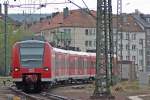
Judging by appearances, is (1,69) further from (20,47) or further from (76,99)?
(76,99)

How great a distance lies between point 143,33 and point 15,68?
116m

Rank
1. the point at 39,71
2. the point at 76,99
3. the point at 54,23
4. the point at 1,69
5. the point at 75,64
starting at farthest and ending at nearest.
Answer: the point at 54,23 < the point at 1,69 < the point at 75,64 < the point at 39,71 < the point at 76,99

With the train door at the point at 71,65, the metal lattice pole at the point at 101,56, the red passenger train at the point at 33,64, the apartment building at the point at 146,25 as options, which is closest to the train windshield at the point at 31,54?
the red passenger train at the point at 33,64

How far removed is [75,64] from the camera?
1984 inches

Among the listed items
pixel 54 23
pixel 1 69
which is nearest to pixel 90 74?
pixel 1 69

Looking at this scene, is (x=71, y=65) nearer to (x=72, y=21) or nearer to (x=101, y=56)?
(x=101, y=56)

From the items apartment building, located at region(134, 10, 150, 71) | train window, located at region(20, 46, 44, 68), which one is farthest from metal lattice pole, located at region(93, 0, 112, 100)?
apartment building, located at region(134, 10, 150, 71)

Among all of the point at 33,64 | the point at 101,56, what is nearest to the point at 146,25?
the point at 33,64

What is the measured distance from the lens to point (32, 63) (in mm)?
34844

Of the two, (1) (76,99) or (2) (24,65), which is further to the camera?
(2) (24,65)

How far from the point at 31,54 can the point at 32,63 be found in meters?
0.58

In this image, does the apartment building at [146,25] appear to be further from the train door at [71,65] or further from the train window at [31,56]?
the train window at [31,56]

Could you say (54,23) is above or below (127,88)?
above

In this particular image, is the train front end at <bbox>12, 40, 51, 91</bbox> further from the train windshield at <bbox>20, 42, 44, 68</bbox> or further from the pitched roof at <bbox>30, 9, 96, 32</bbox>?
the pitched roof at <bbox>30, 9, 96, 32</bbox>
